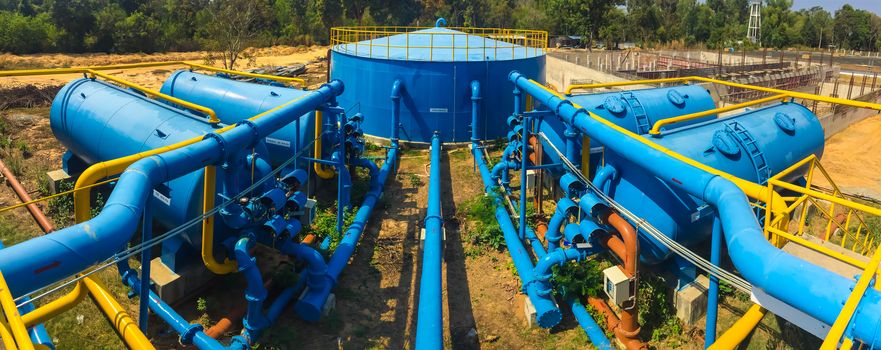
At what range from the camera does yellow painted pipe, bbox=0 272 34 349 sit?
347cm

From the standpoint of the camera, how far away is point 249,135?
28.3 ft

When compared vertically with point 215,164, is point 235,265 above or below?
below

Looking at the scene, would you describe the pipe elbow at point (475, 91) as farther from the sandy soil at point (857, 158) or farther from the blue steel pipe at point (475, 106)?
the sandy soil at point (857, 158)

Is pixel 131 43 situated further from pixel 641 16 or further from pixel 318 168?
pixel 641 16

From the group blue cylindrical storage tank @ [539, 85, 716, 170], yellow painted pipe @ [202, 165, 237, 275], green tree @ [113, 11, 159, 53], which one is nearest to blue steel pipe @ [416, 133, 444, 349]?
yellow painted pipe @ [202, 165, 237, 275]

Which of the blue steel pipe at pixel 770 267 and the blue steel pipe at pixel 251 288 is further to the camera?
the blue steel pipe at pixel 251 288

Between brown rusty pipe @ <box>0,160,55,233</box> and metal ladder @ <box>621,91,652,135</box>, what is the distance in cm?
1270

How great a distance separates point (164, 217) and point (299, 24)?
59.4m

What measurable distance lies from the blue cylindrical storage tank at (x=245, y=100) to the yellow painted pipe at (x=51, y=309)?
7109 mm

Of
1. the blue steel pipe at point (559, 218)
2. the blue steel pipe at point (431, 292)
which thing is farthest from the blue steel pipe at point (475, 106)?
the blue steel pipe at point (559, 218)

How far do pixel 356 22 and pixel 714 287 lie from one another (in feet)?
219

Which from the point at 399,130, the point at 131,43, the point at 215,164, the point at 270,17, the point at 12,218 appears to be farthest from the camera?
the point at 270,17

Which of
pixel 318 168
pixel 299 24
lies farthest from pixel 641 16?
pixel 318 168

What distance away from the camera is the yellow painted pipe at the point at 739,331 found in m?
7.07
